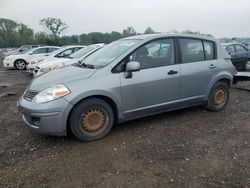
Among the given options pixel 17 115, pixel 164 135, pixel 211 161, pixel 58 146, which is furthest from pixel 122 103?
pixel 17 115

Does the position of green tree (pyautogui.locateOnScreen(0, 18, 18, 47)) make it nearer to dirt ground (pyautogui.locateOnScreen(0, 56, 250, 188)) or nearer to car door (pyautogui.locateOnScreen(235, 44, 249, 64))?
car door (pyautogui.locateOnScreen(235, 44, 249, 64))

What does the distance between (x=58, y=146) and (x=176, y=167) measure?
6.10 ft

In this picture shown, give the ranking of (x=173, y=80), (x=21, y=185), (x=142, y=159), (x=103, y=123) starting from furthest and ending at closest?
(x=173, y=80) < (x=103, y=123) < (x=142, y=159) < (x=21, y=185)

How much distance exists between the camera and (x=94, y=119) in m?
4.06

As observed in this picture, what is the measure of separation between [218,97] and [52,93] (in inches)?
140

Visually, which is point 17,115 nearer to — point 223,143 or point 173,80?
point 173,80

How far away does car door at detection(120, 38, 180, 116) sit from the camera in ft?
14.0

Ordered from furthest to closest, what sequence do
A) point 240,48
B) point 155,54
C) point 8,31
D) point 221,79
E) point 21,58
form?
point 8,31
point 21,58
point 240,48
point 221,79
point 155,54

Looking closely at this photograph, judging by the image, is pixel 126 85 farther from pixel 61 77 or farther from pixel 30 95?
pixel 30 95

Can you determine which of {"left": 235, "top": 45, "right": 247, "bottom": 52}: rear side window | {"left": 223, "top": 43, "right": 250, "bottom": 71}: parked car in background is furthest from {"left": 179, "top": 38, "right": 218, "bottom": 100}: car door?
{"left": 235, "top": 45, "right": 247, "bottom": 52}: rear side window

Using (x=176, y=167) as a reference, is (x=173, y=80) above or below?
above

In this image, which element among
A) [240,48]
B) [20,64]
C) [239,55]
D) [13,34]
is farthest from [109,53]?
[13,34]

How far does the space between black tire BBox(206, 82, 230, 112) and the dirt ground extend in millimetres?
398

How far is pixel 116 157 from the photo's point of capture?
3.57 meters
